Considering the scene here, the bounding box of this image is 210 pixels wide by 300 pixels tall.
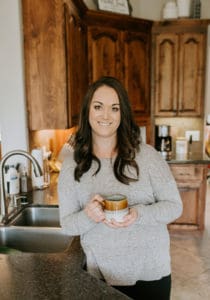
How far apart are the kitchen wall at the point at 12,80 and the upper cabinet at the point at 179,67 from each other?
2.32 metres

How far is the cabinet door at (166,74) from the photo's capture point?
4.11 meters

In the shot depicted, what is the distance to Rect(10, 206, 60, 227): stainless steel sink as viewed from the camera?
1972 millimetres

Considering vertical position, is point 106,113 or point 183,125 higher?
point 106,113

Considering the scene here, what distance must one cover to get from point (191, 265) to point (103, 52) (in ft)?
7.43

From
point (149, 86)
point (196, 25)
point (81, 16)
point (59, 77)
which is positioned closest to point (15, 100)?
point (59, 77)

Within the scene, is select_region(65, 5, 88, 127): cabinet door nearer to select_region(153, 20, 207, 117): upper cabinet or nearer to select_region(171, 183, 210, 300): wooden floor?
select_region(153, 20, 207, 117): upper cabinet

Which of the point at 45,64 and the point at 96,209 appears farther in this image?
the point at 45,64

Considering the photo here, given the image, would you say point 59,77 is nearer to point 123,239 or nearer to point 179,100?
point 123,239

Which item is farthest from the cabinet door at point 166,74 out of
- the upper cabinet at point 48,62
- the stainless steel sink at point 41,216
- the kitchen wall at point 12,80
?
the stainless steel sink at point 41,216

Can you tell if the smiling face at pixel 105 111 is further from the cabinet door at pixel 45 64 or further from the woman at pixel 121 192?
the cabinet door at pixel 45 64

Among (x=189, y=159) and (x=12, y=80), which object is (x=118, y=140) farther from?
(x=189, y=159)

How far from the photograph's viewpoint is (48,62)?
89.7 inches

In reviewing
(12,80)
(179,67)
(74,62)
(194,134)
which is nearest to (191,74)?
(179,67)

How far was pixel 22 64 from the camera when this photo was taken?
225 cm
